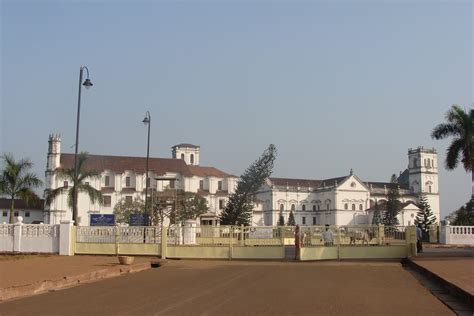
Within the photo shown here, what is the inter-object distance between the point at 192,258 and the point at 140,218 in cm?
1052

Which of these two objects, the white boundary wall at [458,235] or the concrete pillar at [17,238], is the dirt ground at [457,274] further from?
the white boundary wall at [458,235]

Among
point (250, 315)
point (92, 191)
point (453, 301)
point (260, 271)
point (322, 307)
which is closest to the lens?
point (250, 315)

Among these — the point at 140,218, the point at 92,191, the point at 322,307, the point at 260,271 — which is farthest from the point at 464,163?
the point at 322,307

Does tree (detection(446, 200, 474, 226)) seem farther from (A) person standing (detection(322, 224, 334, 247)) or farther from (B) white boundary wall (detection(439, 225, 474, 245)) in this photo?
(A) person standing (detection(322, 224, 334, 247))

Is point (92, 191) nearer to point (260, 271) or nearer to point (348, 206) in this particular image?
point (260, 271)

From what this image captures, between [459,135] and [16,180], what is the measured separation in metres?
28.6

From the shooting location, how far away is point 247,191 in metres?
79.5

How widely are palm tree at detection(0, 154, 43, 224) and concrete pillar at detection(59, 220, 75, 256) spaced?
46.7 feet

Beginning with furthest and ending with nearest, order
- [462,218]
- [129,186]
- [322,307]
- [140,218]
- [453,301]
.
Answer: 1. [129,186]
2. [462,218]
3. [140,218]
4. [453,301]
5. [322,307]

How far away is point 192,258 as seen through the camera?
2511cm

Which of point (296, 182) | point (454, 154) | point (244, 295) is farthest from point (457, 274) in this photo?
point (296, 182)

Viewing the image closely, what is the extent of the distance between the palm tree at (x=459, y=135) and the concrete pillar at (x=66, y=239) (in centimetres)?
2308

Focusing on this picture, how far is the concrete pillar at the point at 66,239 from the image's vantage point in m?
26.2

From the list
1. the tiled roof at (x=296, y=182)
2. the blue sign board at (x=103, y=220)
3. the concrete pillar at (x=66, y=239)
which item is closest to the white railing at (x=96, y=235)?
the concrete pillar at (x=66, y=239)
